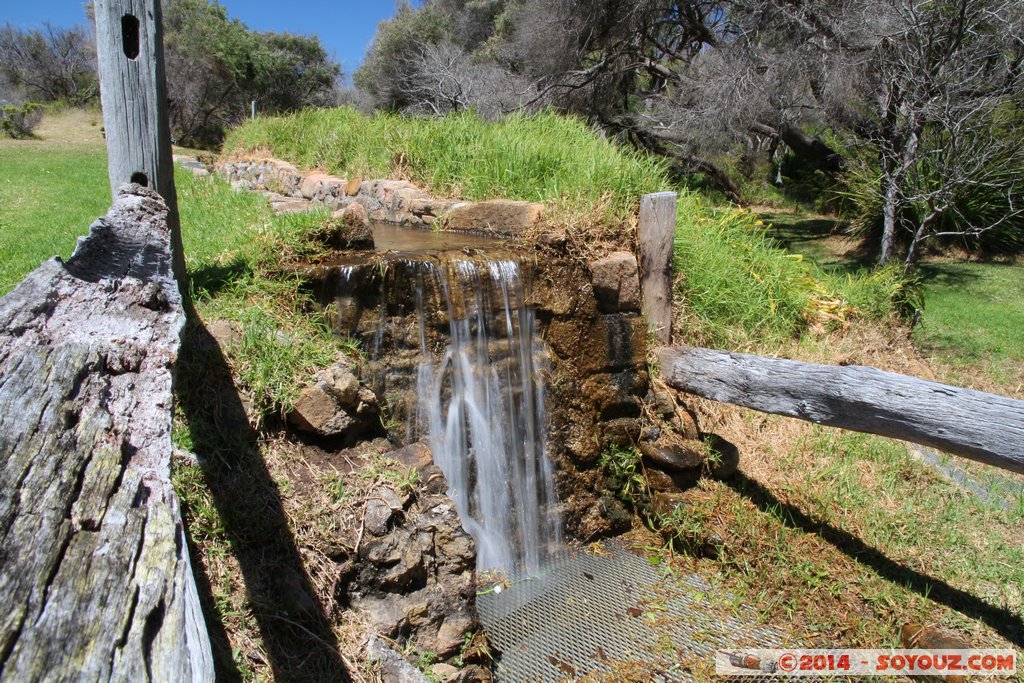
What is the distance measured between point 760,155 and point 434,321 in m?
17.0

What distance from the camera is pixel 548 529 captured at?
457 centimetres

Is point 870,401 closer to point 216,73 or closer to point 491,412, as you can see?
point 491,412

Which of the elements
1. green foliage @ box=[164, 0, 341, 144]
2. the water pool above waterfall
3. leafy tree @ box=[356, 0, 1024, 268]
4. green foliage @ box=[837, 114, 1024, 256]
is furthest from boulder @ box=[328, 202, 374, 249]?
green foliage @ box=[164, 0, 341, 144]

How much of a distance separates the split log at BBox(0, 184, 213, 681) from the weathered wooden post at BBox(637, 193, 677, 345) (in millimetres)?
3889

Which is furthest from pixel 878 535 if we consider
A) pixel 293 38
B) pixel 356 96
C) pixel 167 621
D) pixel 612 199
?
pixel 293 38

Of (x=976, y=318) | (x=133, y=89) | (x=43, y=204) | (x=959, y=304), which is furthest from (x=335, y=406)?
(x=959, y=304)

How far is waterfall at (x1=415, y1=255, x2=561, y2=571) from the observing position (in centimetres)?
425

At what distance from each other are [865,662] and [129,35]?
198 inches

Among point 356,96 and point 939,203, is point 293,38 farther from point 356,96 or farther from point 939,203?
point 939,203

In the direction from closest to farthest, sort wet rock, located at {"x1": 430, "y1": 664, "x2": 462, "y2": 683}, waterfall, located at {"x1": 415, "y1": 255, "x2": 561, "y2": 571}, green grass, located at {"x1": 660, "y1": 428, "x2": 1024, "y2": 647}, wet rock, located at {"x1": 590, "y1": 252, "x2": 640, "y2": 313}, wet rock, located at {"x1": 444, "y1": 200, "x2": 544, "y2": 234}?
wet rock, located at {"x1": 430, "y1": 664, "x2": 462, "y2": 683}, green grass, located at {"x1": 660, "y1": 428, "x2": 1024, "y2": 647}, waterfall, located at {"x1": 415, "y1": 255, "x2": 561, "y2": 571}, wet rock, located at {"x1": 590, "y1": 252, "x2": 640, "y2": 313}, wet rock, located at {"x1": 444, "y1": 200, "x2": 544, "y2": 234}

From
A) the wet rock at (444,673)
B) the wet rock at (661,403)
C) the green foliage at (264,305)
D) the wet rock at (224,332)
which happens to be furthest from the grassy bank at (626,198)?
the wet rock at (444,673)

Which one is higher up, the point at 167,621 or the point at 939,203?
the point at 939,203

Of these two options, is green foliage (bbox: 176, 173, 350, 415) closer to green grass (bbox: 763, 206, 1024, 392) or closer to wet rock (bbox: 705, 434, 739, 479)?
wet rock (bbox: 705, 434, 739, 479)

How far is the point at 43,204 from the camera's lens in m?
7.63
